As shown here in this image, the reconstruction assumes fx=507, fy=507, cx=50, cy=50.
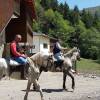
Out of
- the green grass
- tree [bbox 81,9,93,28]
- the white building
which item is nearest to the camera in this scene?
the green grass

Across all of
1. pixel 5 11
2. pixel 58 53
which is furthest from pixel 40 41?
pixel 58 53

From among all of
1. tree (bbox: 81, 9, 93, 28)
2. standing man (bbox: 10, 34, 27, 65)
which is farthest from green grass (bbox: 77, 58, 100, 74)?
tree (bbox: 81, 9, 93, 28)

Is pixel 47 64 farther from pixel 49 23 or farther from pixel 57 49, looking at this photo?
pixel 49 23

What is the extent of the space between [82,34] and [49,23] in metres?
8.85

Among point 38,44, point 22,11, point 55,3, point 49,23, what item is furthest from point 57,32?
point 22,11

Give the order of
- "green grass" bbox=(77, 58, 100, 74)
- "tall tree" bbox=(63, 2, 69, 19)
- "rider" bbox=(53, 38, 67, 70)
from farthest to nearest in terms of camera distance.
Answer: "tall tree" bbox=(63, 2, 69, 19), "green grass" bbox=(77, 58, 100, 74), "rider" bbox=(53, 38, 67, 70)

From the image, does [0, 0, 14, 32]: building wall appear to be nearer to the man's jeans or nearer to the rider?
the rider

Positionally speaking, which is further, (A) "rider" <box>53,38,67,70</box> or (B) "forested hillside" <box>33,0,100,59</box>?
(B) "forested hillside" <box>33,0,100,59</box>

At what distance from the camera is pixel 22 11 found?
40.8m

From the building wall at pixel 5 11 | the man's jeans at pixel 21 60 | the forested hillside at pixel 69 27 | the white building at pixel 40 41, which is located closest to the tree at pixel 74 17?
the forested hillside at pixel 69 27

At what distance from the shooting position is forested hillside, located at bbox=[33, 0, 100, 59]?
10869 centimetres

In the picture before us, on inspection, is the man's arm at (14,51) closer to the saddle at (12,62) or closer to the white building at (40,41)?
the saddle at (12,62)

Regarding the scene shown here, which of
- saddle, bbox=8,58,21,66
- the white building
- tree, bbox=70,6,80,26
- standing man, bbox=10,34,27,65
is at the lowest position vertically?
the white building

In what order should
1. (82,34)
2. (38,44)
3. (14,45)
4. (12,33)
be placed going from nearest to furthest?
1. (14,45)
2. (12,33)
3. (38,44)
4. (82,34)
